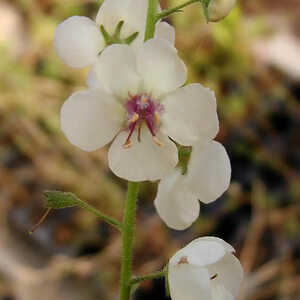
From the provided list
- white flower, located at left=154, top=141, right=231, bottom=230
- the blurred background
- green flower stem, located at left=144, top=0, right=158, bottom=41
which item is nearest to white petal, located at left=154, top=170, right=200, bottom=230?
white flower, located at left=154, top=141, right=231, bottom=230

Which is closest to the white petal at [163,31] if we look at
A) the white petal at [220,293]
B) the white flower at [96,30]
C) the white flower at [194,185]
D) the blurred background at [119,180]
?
the white flower at [96,30]

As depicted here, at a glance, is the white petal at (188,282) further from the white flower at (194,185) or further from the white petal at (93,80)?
the white petal at (93,80)

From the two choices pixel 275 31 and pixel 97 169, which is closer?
pixel 97 169

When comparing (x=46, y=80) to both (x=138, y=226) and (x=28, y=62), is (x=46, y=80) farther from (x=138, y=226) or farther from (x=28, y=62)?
(x=138, y=226)

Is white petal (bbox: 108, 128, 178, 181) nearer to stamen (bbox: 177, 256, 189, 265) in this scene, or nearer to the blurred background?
stamen (bbox: 177, 256, 189, 265)

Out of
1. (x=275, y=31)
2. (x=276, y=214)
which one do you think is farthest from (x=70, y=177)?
(x=275, y=31)

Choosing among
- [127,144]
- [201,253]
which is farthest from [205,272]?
[127,144]
